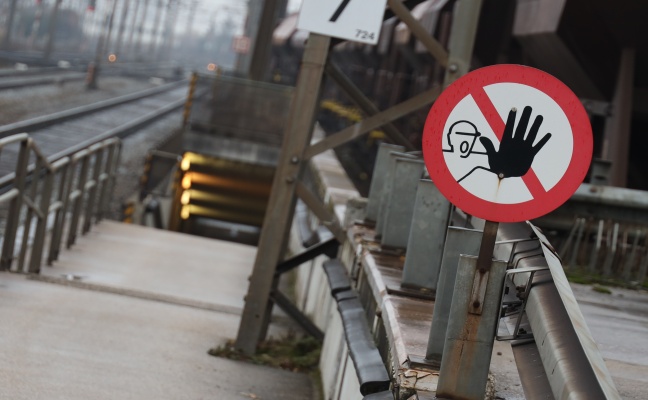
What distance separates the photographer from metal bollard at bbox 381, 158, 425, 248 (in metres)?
6.64

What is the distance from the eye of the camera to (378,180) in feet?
26.2

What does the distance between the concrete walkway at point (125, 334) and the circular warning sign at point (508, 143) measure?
278cm

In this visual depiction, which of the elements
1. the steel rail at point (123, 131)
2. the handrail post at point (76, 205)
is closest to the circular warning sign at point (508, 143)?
the handrail post at point (76, 205)

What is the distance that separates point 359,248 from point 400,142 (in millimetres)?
1772

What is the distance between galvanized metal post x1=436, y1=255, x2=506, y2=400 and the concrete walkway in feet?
8.31

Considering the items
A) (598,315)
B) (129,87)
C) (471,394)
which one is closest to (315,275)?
(598,315)

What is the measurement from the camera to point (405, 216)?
6816 mm

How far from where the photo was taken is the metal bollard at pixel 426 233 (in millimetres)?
5676

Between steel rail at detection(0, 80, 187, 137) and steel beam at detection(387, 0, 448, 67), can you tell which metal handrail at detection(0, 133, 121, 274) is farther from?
steel rail at detection(0, 80, 187, 137)

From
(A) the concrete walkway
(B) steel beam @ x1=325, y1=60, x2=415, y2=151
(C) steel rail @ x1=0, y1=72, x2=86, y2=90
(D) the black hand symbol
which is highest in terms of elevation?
(B) steel beam @ x1=325, y1=60, x2=415, y2=151

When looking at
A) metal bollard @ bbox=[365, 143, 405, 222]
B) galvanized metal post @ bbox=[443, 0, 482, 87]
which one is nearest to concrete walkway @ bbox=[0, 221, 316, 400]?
metal bollard @ bbox=[365, 143, 405, 222]

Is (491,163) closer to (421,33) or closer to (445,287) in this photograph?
(445,287)

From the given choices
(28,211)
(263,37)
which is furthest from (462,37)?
(263,37)

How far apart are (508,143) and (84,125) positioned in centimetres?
3131
